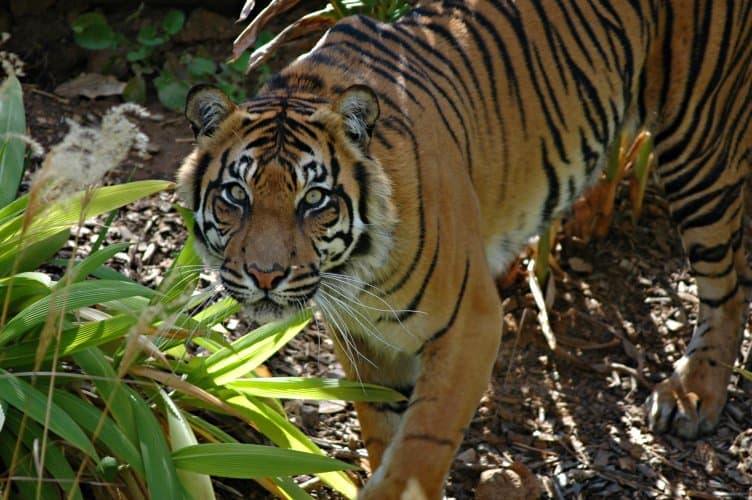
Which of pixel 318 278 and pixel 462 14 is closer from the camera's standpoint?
pixel 318 278

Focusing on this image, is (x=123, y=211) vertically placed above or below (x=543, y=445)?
above

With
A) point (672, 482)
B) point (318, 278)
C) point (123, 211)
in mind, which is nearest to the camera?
point (318, 278)

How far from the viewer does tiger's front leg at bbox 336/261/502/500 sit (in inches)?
121

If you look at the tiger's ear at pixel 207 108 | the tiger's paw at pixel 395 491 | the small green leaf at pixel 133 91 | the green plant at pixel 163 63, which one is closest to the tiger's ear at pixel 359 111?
the tiger's ear at pixel 207 108

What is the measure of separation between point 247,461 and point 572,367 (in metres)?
1.88

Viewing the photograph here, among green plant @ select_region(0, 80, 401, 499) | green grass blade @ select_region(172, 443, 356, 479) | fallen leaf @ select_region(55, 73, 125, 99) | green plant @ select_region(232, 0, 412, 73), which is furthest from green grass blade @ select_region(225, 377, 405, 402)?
fallen leaf @ select_region(55, 73, 125, 99)

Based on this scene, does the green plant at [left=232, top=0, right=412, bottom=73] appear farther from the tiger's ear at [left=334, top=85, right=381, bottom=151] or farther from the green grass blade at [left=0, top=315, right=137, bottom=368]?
the green grass blade at [left=0, top=315, right=137, bottom=368]

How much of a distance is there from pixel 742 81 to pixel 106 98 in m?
3.04

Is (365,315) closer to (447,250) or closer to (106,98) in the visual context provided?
(447,250)

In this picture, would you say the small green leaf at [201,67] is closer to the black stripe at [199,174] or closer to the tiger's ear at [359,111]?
the black stripe at [199,174]

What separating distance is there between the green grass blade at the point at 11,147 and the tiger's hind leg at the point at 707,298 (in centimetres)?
242

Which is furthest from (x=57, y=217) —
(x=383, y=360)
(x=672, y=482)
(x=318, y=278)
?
(x=672, y=482)

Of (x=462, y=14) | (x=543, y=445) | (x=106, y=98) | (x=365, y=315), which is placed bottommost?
(x=543, y=445)

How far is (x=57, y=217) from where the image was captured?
316 centimetres
